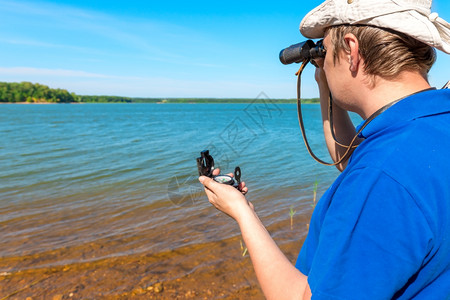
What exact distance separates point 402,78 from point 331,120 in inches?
39.0

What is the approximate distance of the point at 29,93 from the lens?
125 meters

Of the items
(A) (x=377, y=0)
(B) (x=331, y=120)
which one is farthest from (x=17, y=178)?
(A) (x=377, y=0)

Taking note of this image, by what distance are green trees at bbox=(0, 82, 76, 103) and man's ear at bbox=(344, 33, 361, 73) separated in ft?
469

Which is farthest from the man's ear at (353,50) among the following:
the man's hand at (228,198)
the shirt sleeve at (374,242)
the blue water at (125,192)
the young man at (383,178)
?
the blue water at (125,192)

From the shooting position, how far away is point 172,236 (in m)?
6.12

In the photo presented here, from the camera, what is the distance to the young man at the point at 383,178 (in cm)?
91

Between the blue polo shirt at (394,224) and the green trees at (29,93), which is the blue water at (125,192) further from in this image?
the green trees at (29,93)

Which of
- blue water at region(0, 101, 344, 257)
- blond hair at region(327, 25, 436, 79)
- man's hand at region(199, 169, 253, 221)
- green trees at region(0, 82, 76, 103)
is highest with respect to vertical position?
green trees at region(0, 82, 76, 103)

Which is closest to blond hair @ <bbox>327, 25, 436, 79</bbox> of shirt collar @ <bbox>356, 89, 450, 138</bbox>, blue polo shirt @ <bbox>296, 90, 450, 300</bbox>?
shirt collar @ <bbox>356, 89, 450, 138</bbox>

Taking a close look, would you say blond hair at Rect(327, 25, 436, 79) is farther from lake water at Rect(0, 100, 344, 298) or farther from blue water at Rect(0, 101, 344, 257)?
lake water at Rect(0, 100, 344, 298)

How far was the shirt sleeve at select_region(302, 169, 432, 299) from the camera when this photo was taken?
2.94ft

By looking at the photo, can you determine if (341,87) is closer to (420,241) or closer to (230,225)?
(420,241)

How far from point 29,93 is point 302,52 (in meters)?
146

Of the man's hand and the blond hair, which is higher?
the blond hair
